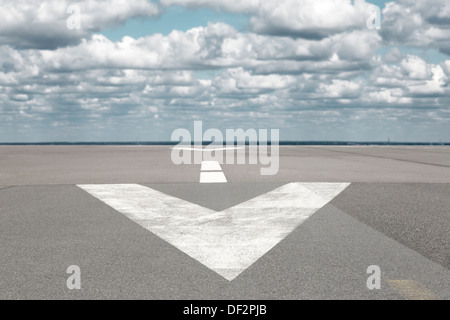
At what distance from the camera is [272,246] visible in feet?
21.8

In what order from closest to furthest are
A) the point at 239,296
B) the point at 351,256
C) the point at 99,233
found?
the point at 239,296, the point at 351,256, the point at 99,233

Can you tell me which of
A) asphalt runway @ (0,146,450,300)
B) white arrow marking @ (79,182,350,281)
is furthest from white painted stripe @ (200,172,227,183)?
white arrow marking @ (79,182,350,281)

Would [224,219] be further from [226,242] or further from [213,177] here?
[213,177]

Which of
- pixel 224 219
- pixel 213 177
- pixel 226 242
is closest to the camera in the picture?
pixel 226 242

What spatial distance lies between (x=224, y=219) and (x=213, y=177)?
7496mm

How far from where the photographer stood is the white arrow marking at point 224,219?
6.35 meters

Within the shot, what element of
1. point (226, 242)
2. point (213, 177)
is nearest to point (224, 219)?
point (226, 242)

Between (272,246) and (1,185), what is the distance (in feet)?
32.5

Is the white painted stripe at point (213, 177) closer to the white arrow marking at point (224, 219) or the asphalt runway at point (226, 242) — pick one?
the asphalt runway at point (226, 242)

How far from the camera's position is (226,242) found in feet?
23.0

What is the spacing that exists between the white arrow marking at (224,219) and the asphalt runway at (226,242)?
2 cm

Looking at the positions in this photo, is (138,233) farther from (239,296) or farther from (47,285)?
(239,296)

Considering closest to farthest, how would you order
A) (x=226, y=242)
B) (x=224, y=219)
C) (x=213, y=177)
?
(x=226, y=242)
(x=224, y=219)
(x=213, y=177)
